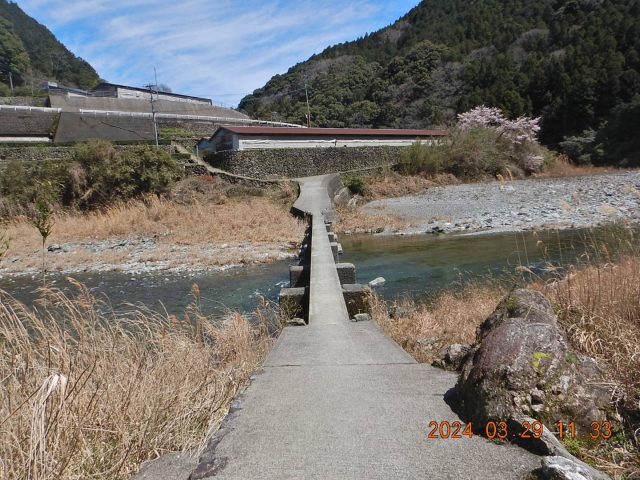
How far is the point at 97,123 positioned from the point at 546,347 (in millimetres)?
37827

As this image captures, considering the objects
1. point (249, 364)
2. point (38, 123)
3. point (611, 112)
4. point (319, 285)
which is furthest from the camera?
point (611, 112)

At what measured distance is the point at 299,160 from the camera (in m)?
27.4

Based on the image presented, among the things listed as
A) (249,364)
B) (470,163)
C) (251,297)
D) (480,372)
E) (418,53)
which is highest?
(418,53)

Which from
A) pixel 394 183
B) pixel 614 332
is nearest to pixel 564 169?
pixel 394 183

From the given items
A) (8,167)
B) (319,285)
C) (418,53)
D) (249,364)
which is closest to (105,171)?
Answer: (8,167)

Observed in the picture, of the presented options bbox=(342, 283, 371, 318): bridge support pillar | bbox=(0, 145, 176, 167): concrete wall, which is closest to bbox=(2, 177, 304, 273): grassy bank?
bbox=(342, 283, 371, 318): bridge support pillar

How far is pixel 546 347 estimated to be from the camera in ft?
7.01

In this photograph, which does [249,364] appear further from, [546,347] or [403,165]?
[403,165]

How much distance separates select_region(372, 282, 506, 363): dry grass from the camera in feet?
15.4

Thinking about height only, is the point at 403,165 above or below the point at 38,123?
below

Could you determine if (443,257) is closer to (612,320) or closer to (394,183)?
(612,320)

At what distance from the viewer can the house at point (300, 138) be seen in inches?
1058

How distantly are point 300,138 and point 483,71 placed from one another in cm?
3487
